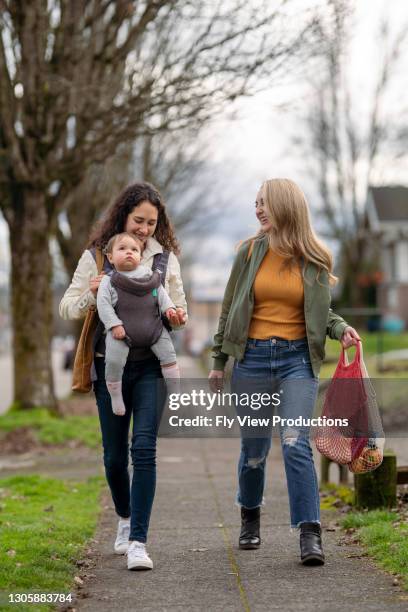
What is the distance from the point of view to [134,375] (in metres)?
5.47

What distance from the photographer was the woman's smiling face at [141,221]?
220 inches

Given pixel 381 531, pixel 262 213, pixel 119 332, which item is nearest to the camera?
pixel 119 332

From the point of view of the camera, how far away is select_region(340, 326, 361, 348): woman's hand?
18.1ft

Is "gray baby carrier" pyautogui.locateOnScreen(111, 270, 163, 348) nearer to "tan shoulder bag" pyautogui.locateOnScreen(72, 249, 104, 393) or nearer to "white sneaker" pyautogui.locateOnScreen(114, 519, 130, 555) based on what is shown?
"tan shoulder bag" pyautogui.locateOnScreen(72, 249, 104, 393)

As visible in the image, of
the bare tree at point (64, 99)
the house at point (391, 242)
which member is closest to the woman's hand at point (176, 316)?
the bare tree at point (64, 99)

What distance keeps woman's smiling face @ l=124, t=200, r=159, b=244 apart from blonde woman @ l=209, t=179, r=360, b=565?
1.75ft

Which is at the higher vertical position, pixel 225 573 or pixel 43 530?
pixel 43 530

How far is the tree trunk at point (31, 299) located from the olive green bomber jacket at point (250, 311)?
822 cm

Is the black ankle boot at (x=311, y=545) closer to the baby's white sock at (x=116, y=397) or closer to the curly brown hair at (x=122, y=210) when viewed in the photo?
the baby's white sock at (x=116, y=397)

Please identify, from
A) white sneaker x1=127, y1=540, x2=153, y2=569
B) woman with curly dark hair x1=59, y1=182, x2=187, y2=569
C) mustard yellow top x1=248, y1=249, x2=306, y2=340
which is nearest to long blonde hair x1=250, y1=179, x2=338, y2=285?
mustard yellow top x1=248, y1=249, x2=306, y2=340

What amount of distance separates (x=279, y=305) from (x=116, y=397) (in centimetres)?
99

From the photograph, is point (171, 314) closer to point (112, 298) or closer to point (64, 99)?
point (112, 298)

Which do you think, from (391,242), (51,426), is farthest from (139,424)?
(391,242)

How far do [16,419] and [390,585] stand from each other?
8825 millimetres
